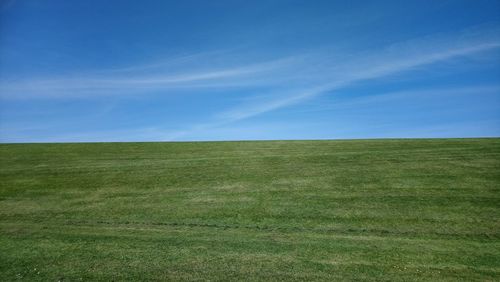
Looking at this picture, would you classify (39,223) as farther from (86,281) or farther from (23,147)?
(23,147)

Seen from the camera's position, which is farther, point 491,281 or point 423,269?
point 423,269

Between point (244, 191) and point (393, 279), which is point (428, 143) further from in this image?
point (393, 279)

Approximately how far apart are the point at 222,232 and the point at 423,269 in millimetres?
8243

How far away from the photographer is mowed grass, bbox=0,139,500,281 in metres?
13.2

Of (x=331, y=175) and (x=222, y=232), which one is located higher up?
(x=331, y=175)

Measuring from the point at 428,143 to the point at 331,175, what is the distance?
16.2 meters

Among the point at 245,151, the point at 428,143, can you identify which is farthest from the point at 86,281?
the point at 428,143

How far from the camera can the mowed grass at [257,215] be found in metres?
13.2

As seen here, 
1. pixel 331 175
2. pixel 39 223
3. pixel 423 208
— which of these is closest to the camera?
pixel 39 223

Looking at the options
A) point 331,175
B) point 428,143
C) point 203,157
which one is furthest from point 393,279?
point 428,143

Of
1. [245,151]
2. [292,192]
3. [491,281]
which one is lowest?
[491,281]

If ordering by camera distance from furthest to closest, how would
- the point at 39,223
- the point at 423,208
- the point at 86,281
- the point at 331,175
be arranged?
the point at 331,175 → the point at 423,208 → the point at 39,223 → the point at 86,281

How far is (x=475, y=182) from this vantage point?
24.0 meters

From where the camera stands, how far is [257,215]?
1947 cm
